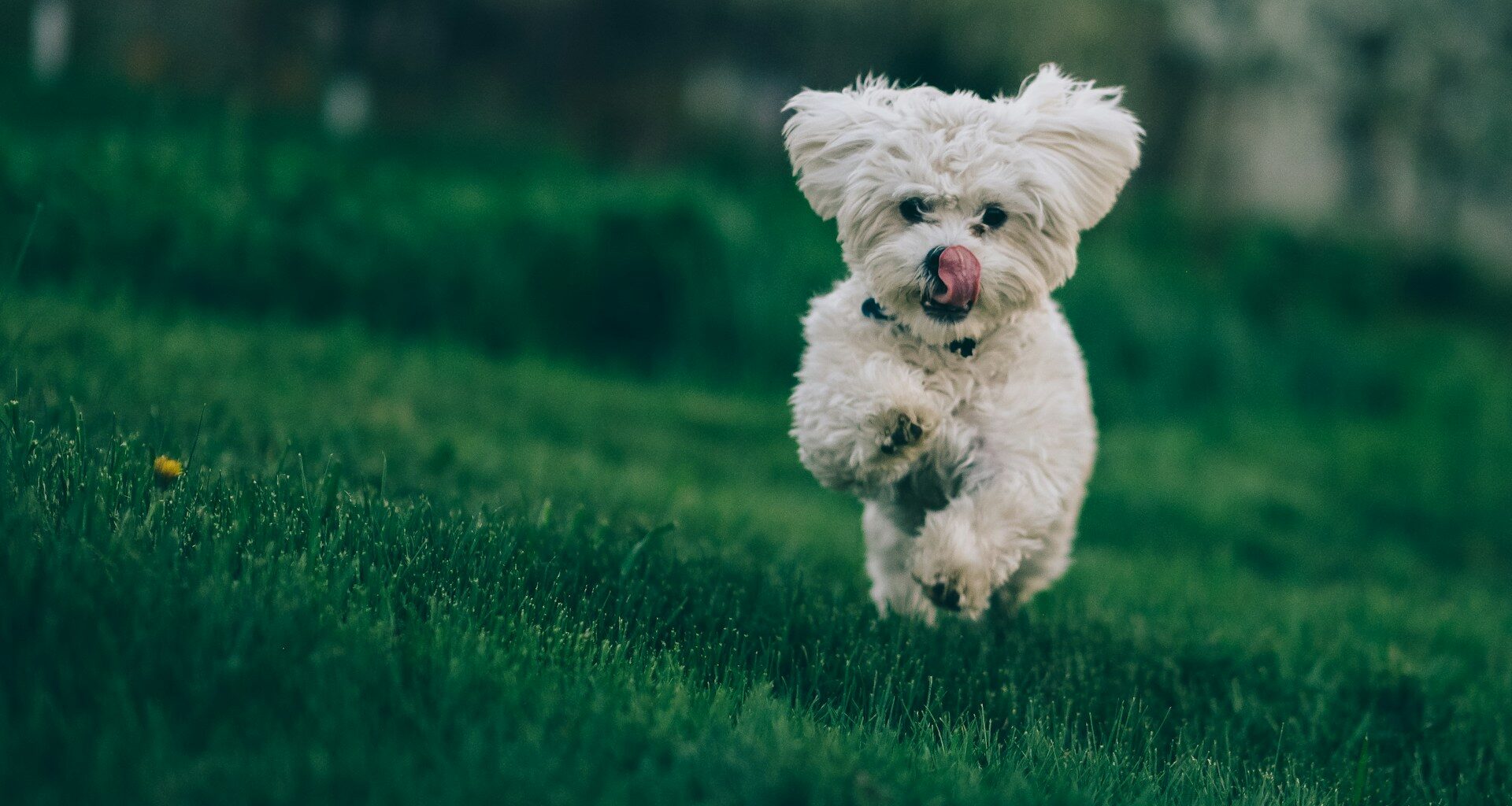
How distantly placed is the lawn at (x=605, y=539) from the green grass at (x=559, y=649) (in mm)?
14

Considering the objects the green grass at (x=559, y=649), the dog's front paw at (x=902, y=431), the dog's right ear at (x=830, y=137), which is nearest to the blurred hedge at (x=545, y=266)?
the green grass at (x=559, y=649)

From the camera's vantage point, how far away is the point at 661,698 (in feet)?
7.96

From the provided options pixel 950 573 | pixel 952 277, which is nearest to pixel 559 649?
pixel 950 573

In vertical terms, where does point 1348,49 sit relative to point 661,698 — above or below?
above

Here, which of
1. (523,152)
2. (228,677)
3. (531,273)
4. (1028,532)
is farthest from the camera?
(523,152)

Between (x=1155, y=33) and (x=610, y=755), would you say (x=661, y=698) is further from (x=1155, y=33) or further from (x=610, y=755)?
(x=1155, y=33)

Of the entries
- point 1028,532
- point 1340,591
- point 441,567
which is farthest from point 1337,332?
point 441,567

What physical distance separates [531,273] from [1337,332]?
747cm

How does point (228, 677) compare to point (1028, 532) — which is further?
point (1028, 532)

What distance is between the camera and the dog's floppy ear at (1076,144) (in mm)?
3253

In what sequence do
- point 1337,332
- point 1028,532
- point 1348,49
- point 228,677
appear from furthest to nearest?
point 1348,49
point 1337,332
point 1028,532
point 228,677

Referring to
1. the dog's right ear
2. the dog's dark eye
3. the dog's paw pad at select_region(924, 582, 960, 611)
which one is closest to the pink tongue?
the dog's dark eye

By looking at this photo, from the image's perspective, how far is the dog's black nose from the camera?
10.0 ft

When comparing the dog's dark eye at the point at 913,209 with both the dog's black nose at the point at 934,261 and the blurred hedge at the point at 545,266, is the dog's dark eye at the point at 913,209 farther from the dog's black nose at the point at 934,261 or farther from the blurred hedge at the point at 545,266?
the blurred hedge at the point at 545,266
